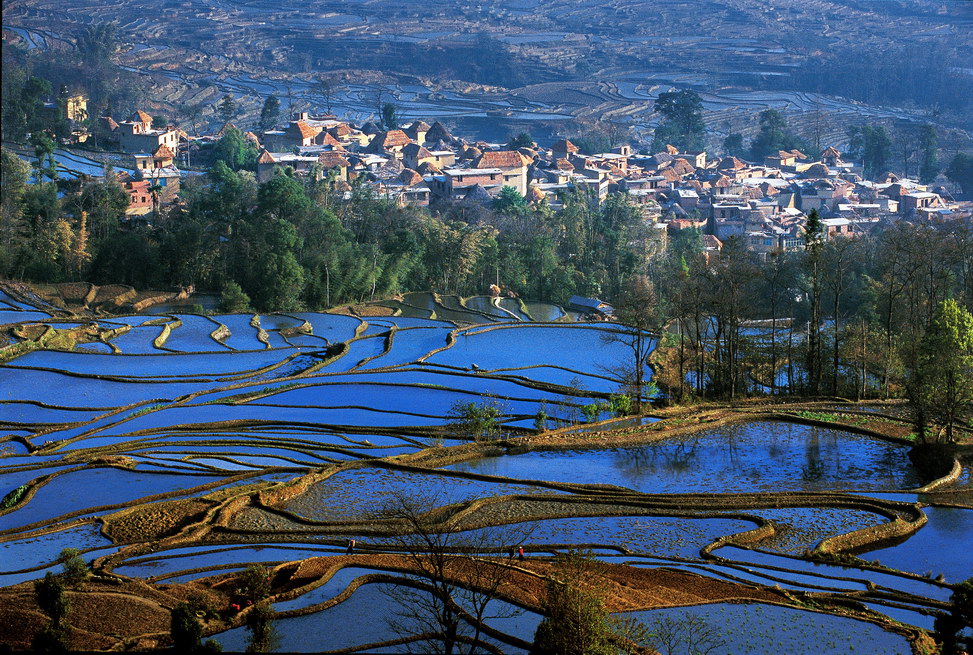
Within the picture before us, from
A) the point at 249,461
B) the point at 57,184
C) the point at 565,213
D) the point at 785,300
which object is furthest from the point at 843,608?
the point at 57,184

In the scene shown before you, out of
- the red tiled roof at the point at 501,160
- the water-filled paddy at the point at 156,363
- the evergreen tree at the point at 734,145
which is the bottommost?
the evergreen tree at the point at 734,145

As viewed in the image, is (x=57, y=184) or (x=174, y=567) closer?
(x=174, y=567)

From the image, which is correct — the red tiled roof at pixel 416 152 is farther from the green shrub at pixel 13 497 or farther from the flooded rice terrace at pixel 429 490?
the green shrub at pixel 13 497

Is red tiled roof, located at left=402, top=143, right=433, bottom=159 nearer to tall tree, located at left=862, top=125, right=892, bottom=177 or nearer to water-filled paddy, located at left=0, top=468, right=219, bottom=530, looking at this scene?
tall tree, located at left=862, top=125, right=892, bottom=177

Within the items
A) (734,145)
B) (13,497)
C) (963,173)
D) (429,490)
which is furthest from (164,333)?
(734,145)

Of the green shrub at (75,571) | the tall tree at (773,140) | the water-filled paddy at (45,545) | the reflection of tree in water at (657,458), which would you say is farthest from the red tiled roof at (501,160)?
the green shrub at (75,571)

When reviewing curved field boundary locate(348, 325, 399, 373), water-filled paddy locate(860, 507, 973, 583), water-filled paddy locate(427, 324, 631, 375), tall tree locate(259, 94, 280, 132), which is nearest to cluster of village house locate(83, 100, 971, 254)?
tall tree locate(259, 94, 280, 132)

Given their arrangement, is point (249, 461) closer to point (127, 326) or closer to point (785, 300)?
point (127, 326)
